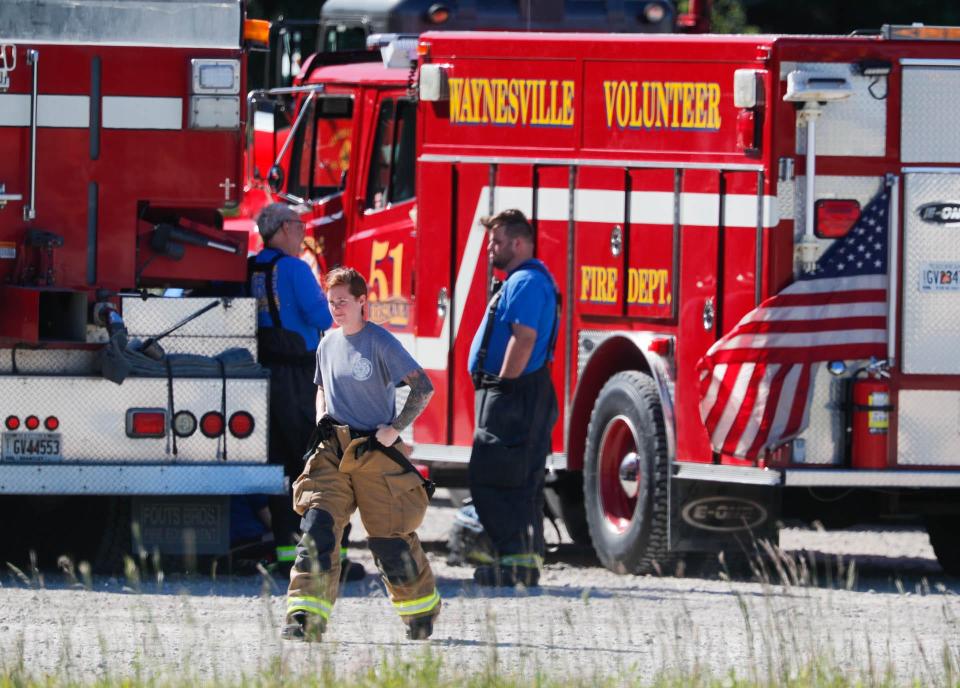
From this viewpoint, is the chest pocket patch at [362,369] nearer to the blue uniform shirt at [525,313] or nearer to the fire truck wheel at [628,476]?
the blue uniform shirt at [525,313]

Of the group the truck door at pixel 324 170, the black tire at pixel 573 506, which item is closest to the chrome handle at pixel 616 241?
the black tire at pixel 573 506

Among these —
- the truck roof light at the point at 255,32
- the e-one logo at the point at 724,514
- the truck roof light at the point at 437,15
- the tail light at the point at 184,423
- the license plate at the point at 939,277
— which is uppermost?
the truck roof light at the point at 437,15

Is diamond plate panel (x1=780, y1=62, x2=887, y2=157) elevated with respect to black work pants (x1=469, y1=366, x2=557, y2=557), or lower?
elevated

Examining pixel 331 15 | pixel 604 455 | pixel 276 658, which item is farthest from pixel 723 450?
pixel 331 15

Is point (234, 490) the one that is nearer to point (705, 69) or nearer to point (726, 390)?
point (726, 390)

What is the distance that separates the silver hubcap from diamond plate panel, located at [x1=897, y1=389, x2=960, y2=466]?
132 cm

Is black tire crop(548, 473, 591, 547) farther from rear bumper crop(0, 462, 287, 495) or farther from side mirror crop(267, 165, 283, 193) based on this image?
rear bumper crop(0, 462, 287, 495)

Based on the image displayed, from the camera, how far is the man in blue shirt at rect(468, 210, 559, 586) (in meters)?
9.79

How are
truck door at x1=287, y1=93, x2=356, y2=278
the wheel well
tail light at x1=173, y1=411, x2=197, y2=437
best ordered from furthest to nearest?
truck door at x1=287, y1=93, x2=356, y2=278, the wheel well, tail light at x1=173, y1=411, x2=197, y2=437

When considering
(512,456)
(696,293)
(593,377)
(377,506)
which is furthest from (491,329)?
(377,506)

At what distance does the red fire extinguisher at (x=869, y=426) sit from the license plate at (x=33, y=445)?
356 centimetres

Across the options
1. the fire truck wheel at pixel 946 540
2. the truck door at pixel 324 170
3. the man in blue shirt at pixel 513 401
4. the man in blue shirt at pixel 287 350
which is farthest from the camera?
the truck door at pixel 324 170

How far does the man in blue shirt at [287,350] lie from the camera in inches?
390

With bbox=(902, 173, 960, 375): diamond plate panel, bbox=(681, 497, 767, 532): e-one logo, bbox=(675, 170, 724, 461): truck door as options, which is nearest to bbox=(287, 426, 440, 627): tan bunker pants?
bbox=(675, 170, 724, 461): truck door
